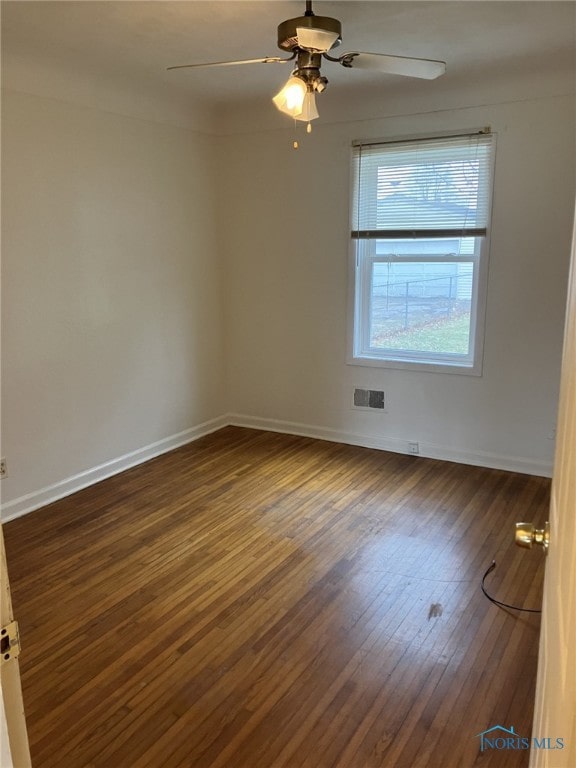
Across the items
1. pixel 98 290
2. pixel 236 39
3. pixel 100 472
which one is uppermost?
pixel 236 39

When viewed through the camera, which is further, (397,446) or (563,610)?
(397,446)

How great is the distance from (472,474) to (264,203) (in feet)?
8.65

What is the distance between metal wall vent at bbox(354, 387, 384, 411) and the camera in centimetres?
464

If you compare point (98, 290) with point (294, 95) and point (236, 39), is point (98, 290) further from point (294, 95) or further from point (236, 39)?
point (294, 95)

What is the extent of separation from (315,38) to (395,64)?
0.54m

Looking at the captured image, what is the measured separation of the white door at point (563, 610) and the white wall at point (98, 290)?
319 cm

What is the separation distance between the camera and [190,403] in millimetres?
4945

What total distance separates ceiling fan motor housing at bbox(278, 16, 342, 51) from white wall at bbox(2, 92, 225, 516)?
5.74 feet

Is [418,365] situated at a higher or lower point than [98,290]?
lower

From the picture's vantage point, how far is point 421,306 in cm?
438

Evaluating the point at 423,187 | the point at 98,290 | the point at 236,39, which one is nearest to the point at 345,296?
the point at 423,187

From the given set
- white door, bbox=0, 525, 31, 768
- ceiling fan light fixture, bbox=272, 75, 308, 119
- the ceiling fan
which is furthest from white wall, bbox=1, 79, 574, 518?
white door, bbox=0, 525, 31, 768

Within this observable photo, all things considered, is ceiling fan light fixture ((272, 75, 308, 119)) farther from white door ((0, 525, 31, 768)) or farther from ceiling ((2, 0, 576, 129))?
white door ((0, 525, 31, 768))

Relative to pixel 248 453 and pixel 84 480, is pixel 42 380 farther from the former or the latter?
pixel 248 453
